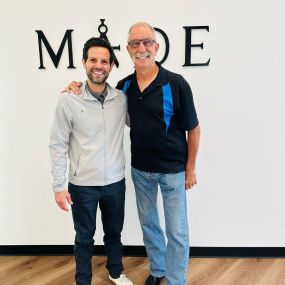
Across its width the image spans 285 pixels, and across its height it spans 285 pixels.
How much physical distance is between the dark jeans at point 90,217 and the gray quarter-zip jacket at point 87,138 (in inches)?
2.1

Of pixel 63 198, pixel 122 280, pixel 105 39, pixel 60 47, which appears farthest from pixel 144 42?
pixel 122 280

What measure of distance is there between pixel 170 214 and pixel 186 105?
24.5 inches

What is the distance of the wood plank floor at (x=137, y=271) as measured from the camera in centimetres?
198

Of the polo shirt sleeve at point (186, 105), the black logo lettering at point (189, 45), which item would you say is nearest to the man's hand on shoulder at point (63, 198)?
the polo shirt sleeve at point (186, 105)

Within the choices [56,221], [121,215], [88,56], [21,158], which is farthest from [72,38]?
[56,221]

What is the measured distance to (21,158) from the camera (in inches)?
85.1

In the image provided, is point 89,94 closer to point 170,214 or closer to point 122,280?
point 170,214

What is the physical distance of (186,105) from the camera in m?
1.57

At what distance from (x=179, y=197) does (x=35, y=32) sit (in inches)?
55.8

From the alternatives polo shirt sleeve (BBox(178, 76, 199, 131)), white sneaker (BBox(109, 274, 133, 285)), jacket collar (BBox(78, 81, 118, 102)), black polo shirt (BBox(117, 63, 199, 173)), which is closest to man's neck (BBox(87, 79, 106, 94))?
jacket collar (BBox(78, 81, 118, 102))

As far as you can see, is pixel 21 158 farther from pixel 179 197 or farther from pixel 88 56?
pixel 179 197

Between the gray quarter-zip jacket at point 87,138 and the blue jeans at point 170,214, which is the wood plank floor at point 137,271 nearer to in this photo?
the blue jeans at point 170,214

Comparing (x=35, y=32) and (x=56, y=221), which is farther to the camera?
(x=56, y=221)

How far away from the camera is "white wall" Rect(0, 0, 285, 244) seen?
75.8 inches
